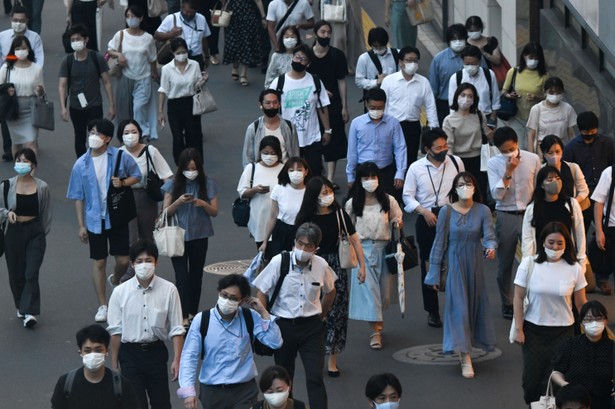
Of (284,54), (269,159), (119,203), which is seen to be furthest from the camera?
(284,54)

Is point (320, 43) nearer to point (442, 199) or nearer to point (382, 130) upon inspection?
point (382, 130)

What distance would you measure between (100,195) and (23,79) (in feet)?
14.0

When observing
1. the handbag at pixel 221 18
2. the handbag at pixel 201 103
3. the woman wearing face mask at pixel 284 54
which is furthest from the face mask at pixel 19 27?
the handbag at pixel 221 18

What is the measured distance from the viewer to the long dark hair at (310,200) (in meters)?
13.1

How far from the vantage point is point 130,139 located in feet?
50.1

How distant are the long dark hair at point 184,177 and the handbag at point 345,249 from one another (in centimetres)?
155

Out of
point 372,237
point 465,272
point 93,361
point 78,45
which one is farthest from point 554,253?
point 78,45

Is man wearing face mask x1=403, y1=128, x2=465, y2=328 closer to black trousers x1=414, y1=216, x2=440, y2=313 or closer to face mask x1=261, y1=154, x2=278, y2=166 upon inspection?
black trousers x1=414, y1=216, x2=440, y2=313

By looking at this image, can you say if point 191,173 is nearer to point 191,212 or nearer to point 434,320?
point 191,212

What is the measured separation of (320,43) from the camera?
60.5 feet

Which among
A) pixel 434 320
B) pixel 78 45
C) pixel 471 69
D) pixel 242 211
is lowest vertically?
pixel 434 320

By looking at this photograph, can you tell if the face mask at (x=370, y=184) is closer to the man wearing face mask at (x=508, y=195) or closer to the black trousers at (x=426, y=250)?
the black trousers at (x=426, y=250)

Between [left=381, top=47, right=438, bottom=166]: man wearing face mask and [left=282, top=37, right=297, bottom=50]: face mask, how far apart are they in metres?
1.61

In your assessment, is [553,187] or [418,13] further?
[418,13]
